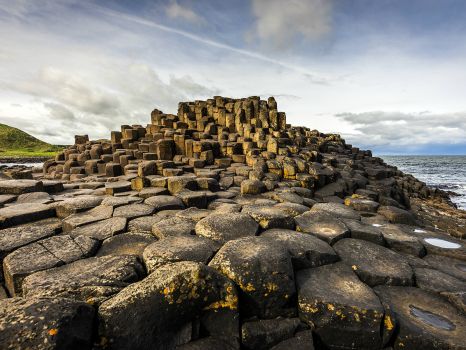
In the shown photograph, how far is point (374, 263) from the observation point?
339 centimetres

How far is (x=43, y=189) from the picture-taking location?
23.9 ft

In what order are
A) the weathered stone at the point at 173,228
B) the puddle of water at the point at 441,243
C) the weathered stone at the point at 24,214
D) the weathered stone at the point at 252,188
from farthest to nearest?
the weathered stone at the point at 252,188, the weathered stone at the point at 24,214, the puddle of water at the point at 441,243, the weathered stone at the point at 173,228

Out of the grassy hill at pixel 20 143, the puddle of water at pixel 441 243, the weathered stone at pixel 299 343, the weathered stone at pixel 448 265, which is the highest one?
the grassy hill at pixel 20 143

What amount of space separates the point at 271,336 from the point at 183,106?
50.4 ft

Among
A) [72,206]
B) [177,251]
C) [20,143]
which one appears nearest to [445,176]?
[177,251]

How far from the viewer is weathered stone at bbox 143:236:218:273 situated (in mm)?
3000

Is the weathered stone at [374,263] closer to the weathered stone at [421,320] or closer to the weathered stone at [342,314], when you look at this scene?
the weathered stone at [421,320]

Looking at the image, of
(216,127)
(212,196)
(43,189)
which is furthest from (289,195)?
(216,127)

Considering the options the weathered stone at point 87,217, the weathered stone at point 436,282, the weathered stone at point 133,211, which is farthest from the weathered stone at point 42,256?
the weathered stone at point 436,282

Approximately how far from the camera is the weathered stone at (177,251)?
3000 mm

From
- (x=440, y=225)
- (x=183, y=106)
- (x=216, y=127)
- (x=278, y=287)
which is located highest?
(x=183, y=106)

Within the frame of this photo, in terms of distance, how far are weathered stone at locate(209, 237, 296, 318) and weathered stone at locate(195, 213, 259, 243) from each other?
844mm

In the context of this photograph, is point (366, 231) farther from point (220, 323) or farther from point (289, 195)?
point (220, 323)

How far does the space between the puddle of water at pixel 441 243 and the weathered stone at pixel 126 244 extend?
4.62m
